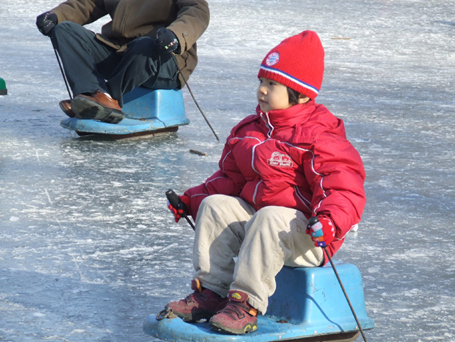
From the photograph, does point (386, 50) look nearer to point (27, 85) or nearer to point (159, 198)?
point (27, 85)

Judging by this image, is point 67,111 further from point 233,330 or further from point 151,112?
point 233,330

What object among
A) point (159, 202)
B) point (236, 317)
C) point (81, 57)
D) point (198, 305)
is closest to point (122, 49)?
point (81, 57)

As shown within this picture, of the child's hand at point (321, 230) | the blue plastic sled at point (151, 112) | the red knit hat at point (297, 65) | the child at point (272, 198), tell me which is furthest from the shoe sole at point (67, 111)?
the child's hand at point (321, 230)

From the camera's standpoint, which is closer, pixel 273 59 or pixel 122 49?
pixel 273 59

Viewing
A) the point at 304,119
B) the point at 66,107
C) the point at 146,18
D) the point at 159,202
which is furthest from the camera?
the point at 146,18

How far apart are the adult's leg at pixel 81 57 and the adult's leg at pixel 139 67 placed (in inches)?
3.4

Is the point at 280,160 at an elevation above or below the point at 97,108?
above

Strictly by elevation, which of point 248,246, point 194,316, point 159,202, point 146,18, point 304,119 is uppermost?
point 304,119

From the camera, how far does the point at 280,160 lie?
2160 mm

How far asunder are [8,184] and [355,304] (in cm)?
216

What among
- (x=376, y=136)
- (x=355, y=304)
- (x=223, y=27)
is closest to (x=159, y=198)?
(x=355, y=304)

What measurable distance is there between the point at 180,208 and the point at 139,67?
2.47 m

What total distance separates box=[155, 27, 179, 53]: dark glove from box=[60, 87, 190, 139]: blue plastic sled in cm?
53

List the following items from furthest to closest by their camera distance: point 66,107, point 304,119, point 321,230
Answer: point 66,107
point 304,119
point 321,230
